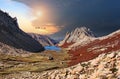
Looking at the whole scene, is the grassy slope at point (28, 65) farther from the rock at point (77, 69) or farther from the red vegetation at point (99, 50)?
the rock at point (77, 69)

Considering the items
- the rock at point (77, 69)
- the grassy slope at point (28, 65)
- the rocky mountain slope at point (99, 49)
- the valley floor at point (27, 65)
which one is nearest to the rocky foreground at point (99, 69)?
the rock at point (77, 69)

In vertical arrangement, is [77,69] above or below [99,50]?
below

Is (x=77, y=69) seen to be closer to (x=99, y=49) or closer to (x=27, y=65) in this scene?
(x=99, y=49)

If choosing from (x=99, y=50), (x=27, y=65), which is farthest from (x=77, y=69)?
(x=27, y=65)

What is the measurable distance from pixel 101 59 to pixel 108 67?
3.93 ft

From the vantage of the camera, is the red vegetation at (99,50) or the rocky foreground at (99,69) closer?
the rocky foreground at (99,69)

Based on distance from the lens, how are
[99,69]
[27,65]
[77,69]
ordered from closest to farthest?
1. [99,69]
2. [77,69]
3. [27,65]

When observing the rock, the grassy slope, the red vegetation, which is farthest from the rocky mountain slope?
the rock

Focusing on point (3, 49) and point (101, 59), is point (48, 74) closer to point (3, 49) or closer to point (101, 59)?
point (101, 59)

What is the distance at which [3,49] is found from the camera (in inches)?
7195

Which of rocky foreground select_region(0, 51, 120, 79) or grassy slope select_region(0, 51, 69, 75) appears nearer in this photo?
rocky foreground select_region(0, 51, 120, 79)

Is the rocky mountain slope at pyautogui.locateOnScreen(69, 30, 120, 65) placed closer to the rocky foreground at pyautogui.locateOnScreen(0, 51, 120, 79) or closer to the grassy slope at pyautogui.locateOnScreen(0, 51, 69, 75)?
the grassy slope at pyautogui.locateOnScreen(0, 51, 69, 75)

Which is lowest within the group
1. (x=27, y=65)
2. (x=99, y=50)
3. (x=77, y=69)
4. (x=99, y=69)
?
(x=99, y=69)

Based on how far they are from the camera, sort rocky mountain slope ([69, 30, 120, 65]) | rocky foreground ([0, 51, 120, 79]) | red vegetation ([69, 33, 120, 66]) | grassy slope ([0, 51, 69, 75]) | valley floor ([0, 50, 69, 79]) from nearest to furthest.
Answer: rocky foreground ([0, 51, 120, 79]) < red vegetation ([69, 33, 120, 66]) < rocky mountain slope ([69, 30, 120, 65]) < valley floor ([0, 50, 69, 79]) < grassy slope ([0, 51, 69, 75])
